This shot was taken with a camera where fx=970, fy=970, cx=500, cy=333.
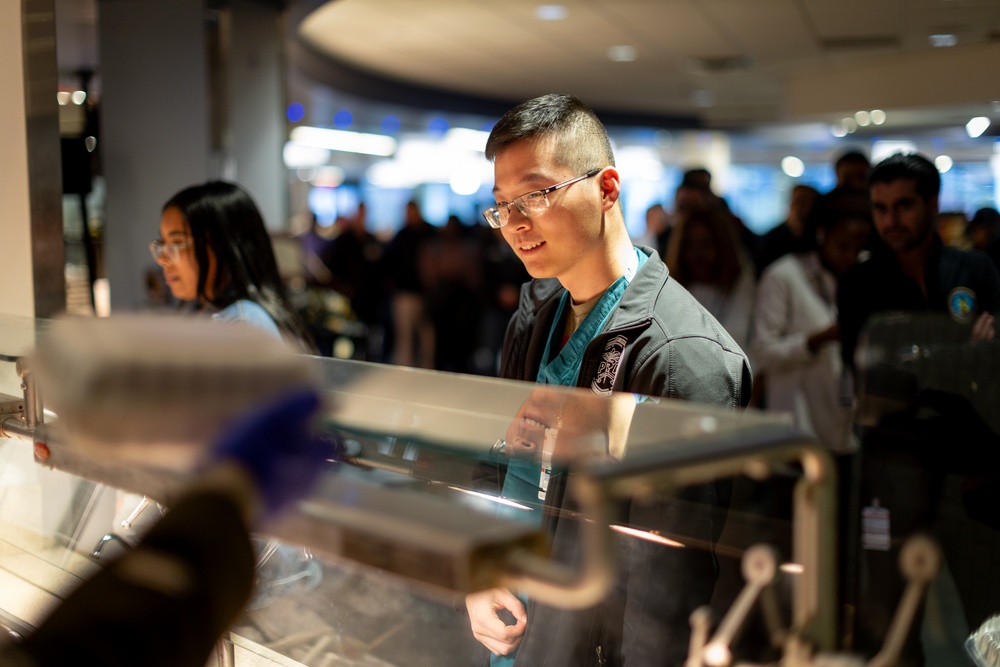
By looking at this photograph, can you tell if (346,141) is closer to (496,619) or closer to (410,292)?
(410,292)

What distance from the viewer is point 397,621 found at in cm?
188

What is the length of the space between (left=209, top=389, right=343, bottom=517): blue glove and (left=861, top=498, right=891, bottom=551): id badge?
2.01 metres

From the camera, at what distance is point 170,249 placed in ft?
9.43

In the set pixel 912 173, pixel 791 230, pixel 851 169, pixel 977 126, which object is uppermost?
pixel 977 126

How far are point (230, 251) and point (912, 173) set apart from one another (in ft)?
7.75

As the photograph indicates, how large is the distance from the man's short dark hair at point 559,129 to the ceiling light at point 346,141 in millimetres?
13232

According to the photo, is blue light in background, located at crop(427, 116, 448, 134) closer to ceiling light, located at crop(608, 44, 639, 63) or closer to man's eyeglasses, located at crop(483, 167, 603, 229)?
ceiling light, located at crop(608, 44, 639, 63)

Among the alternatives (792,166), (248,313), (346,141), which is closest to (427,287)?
(248,313)

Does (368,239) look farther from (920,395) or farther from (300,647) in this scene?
(300,647)

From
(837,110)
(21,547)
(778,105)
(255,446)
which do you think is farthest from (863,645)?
(778,105)

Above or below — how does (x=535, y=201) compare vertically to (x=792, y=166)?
below

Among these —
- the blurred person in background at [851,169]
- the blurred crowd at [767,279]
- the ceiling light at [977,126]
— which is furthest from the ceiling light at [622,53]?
the blurred person in background at [851,169]

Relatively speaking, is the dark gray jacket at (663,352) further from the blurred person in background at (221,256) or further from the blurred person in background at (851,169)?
the blurred person in background at (851,169)

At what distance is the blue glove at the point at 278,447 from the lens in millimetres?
766
